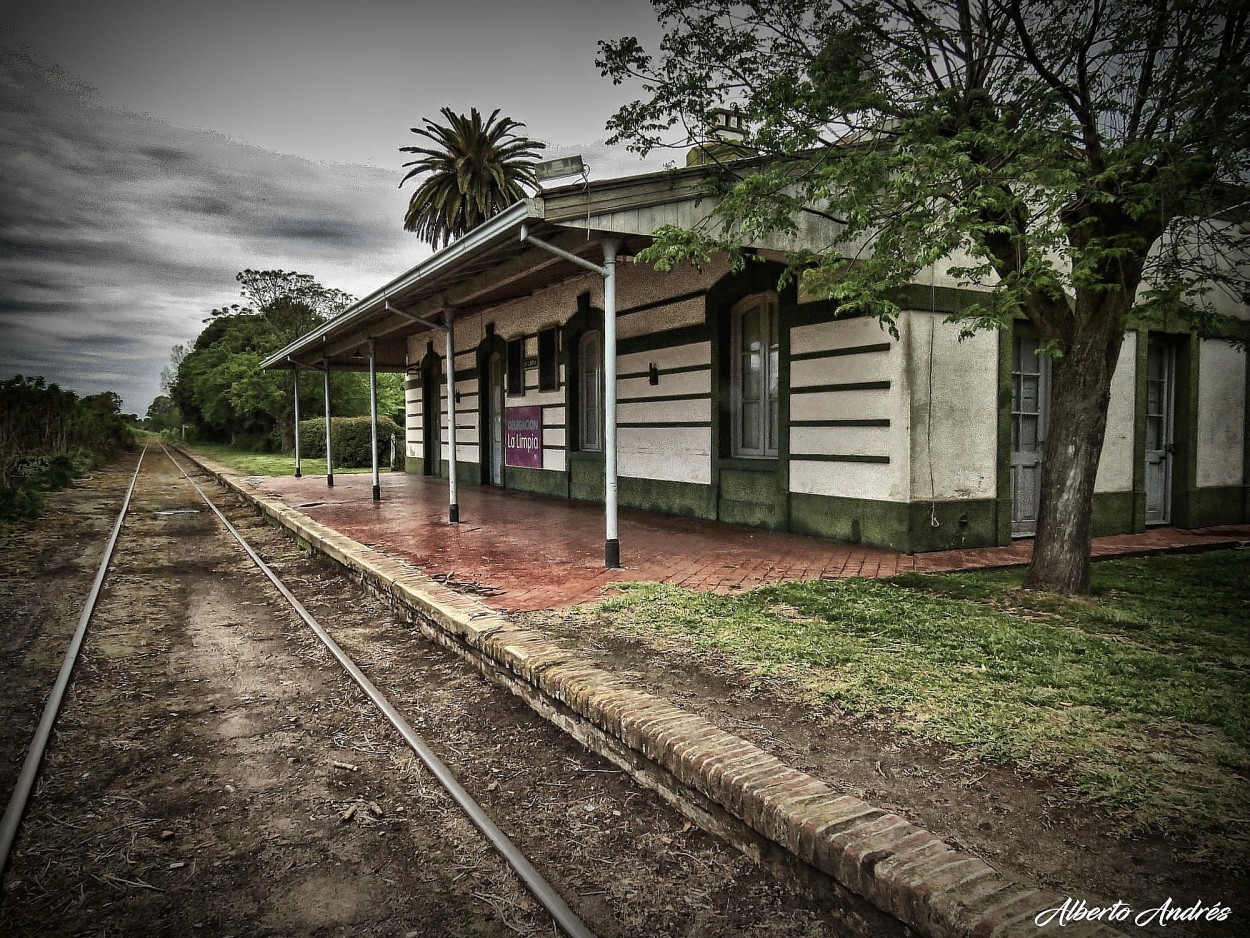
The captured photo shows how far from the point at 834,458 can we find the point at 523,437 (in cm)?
776

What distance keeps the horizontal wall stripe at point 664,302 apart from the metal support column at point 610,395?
11.2 ft

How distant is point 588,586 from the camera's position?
6027 millimetres

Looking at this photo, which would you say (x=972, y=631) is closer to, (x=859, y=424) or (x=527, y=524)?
(x=859, y=424)

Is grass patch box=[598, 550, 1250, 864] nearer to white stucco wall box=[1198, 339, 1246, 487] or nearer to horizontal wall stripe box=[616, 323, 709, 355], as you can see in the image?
white stucco wall box=[1198, 339, 1246, 487]

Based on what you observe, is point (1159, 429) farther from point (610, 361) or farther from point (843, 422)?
point (610, 361)

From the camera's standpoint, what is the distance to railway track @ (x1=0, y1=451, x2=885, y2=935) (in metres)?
2.30

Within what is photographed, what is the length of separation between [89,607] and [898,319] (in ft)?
26.2

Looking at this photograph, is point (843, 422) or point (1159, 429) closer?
point (843, 422)

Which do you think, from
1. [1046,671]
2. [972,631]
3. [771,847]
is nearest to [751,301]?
[972,631]

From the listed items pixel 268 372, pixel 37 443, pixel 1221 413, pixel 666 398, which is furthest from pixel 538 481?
pixel 268 372

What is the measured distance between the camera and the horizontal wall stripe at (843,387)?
7488mm

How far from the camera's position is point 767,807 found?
96.0 inches

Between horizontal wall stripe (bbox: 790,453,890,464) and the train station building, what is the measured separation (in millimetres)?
Answer: 21

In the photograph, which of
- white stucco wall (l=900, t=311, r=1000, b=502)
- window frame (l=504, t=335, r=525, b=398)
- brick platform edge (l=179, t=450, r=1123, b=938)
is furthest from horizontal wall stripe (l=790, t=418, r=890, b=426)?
window frame (l=504, t=335, r=525, b=398)
